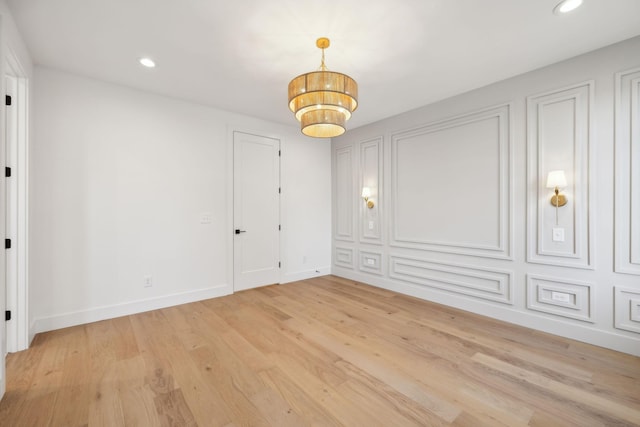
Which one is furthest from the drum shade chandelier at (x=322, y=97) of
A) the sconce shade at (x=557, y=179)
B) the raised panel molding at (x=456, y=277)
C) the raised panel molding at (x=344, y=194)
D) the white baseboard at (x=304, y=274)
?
the white baseboard at (x=304, y=274)

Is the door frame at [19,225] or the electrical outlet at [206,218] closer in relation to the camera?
the door frame at [19,225]

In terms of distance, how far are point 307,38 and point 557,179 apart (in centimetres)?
269

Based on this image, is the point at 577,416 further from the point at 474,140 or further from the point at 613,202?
the point at 474,140

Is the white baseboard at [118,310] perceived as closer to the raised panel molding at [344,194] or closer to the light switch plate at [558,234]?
the raised panel molding at [344,194]

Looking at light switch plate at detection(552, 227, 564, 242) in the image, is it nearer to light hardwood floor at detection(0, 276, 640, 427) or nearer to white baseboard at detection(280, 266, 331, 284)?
light hardwood floor at detection(0, 276, 640, 427)

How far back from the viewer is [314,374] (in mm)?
2154

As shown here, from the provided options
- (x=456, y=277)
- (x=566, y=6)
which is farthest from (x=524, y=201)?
(x=566, y=6)

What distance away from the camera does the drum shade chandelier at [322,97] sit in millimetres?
1986

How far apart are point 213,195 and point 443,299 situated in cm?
352

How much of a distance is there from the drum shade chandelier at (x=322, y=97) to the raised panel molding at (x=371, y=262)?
288 cm

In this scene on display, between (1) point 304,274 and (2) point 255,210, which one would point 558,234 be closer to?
(1) point 304,274

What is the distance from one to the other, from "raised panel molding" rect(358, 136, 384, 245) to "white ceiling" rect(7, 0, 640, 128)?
1.40 meters

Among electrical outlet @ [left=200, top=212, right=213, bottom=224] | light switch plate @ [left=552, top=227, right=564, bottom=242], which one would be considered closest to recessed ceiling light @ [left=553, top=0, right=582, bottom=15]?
light switch plate @ [left=552, top=227, right=564, bottom=242]

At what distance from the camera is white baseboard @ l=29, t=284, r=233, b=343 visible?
113 inches
